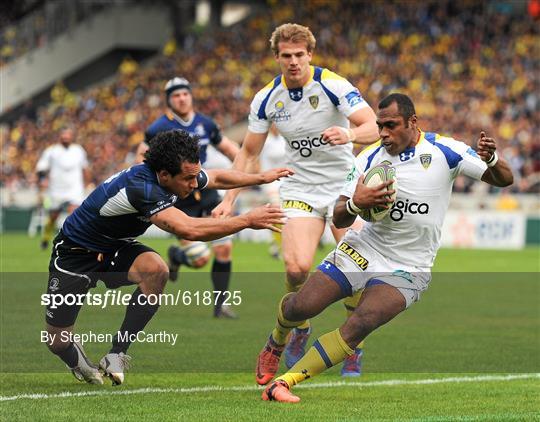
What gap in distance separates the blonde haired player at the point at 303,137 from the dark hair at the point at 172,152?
1681 millimetres

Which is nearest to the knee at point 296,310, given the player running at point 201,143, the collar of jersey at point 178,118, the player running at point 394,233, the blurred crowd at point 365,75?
the player running at point 394,233

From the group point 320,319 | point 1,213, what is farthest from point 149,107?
point 320,319

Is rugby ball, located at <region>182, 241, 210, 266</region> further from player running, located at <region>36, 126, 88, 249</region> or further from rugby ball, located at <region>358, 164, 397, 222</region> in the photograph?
player running, located at <region>36, 126, 88, 249</region>

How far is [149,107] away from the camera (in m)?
43.8

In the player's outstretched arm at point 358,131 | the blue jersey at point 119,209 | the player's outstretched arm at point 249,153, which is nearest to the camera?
the blue jersey at point 119,209

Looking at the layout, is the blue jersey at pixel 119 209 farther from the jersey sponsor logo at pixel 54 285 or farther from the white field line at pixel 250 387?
the white field line at pixel 250 387

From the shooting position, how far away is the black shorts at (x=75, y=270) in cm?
857

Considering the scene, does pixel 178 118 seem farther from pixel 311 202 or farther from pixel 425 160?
pixel 425 160

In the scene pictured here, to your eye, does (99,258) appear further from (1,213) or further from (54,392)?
(1,213)

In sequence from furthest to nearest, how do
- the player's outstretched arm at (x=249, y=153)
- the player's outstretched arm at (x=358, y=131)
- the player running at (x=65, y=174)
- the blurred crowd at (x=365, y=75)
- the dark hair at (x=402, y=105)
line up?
the blurred crowd at (x=365, y=75)
the player running at (x=65, y=174)
the player's outstretched arm at (x=249, y=153)
the player's outstretched arm at (x=358, y=131)
the dark hair at (x=402, y=105)

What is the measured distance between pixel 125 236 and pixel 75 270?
0.45 meters

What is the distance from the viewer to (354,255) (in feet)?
27.4

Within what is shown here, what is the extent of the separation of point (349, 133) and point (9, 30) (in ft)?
145

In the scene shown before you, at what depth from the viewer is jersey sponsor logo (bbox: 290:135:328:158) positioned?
400 inches
